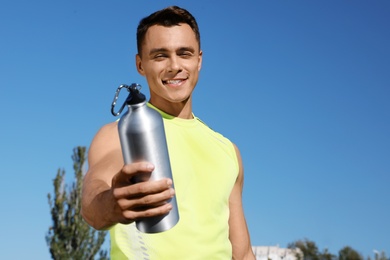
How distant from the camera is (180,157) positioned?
11.9 feet

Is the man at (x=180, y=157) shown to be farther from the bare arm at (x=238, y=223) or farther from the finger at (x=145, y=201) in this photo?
the finger at (x=145, y=201)

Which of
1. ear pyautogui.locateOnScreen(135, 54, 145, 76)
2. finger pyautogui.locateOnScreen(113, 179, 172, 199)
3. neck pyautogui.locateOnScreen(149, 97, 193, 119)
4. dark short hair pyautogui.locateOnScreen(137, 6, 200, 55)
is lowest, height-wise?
finger pyautogui.locateOnScreen(113, 179, 172, 199)

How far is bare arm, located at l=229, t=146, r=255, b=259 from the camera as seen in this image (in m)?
4.16

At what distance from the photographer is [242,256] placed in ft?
13.7

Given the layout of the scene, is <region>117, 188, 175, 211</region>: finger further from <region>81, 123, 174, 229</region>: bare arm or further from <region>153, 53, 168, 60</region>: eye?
<region>153, 53, 168, 60</region>: eye

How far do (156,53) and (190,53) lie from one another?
19 centimetres

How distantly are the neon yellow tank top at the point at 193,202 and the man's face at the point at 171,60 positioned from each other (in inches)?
9.5

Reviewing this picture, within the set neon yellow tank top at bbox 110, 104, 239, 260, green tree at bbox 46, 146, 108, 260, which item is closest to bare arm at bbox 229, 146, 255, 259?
neon yellow tank top at bbox 110, 104, 239, 260

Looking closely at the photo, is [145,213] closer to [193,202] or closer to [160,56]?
[193,202]

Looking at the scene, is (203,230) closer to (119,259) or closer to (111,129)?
(119,259)

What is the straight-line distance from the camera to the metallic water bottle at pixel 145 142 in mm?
2393

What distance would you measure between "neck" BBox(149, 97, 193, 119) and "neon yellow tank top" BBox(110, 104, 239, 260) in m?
0.03

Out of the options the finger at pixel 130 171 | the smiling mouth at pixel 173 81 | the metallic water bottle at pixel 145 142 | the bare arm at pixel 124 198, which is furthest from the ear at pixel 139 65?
the finger at pixel 130 171

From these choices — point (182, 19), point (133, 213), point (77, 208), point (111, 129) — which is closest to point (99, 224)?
point (133, 213)
